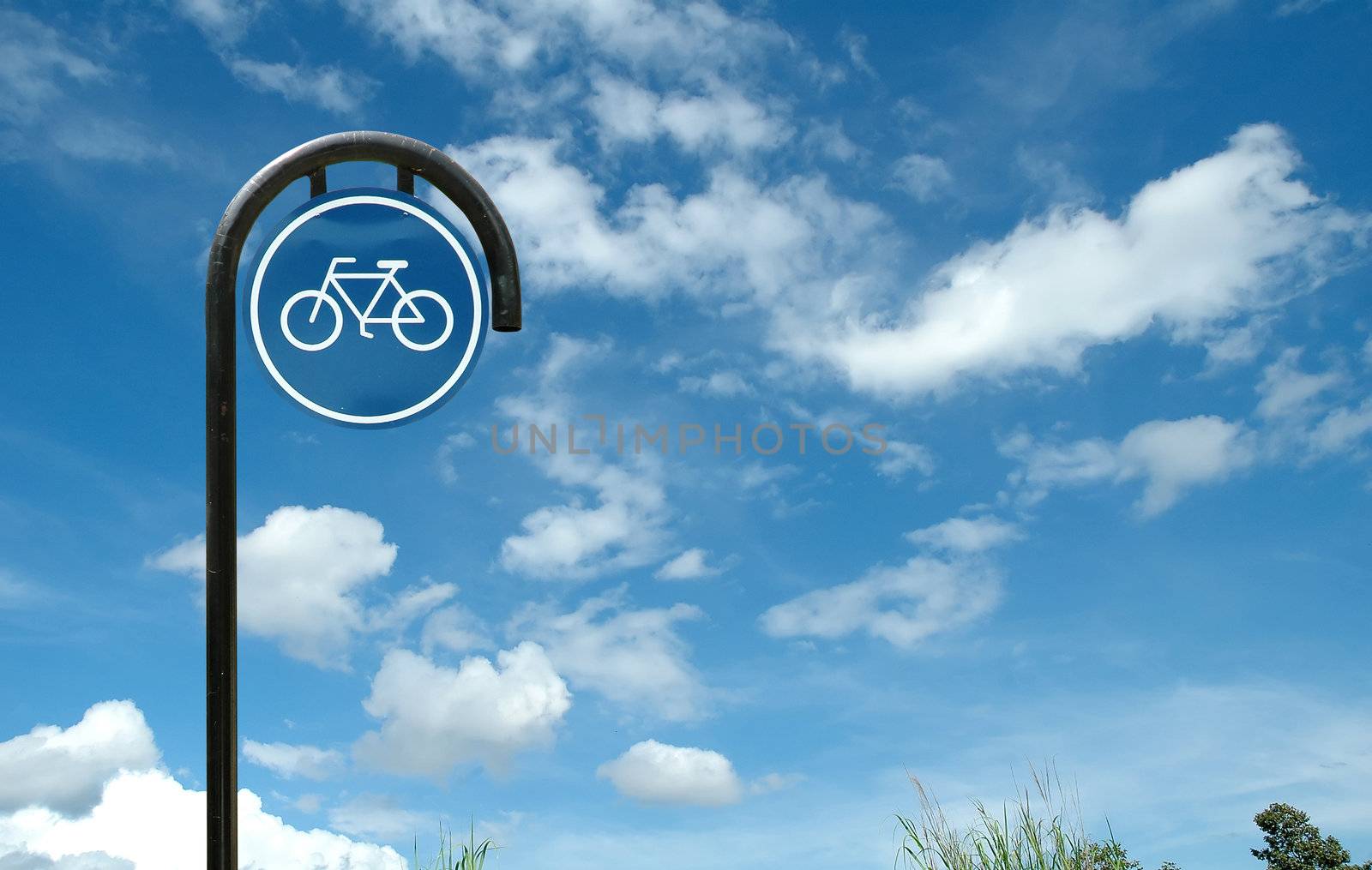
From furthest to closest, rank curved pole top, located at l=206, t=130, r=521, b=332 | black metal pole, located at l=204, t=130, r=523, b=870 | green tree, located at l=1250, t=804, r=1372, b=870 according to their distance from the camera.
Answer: green tree, located at l=1250, t=804, r=1372, b=870, curved pole top, located at l=206, t=130, r=521, b=332, black metal pole, located at l=204, t=130, r=523, b=870

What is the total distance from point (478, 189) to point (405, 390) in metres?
1.06

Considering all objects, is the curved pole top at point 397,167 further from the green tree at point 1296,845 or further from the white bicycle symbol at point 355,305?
the green tree at point 1296,845

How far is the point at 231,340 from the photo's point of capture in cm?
557

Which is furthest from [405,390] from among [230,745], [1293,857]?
[1293,857]

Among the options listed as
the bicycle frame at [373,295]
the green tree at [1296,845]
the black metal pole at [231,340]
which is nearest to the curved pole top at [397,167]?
the black metal pole at [231,340]

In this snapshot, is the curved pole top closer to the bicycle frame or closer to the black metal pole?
the black metal pole

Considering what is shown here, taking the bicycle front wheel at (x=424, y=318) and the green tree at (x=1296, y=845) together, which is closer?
the bicycle front wheel at (x=424, y=318)

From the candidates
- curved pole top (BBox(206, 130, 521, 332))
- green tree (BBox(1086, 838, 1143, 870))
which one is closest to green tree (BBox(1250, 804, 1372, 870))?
green tree (BBox(1086, 838, 1143, 870))

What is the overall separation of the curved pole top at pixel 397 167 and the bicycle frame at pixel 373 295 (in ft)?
1.28

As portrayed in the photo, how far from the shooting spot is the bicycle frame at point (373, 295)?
5.71m

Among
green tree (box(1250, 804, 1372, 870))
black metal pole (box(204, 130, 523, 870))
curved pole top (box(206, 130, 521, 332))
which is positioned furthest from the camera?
green tree (box(1250, 804, 1372, 870))

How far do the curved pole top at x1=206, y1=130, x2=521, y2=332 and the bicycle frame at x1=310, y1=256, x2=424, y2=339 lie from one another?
39 cm

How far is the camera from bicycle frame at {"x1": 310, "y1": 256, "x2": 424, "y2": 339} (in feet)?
18.7

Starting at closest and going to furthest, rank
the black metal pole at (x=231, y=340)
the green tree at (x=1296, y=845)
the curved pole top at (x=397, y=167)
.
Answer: the black metal pole at (x=231, y=340), the curved pole top at (x=397, y=167), the green tree at (x=1296, y=845)
